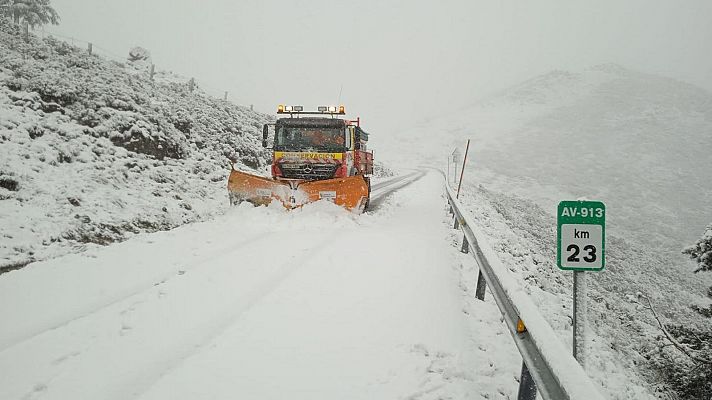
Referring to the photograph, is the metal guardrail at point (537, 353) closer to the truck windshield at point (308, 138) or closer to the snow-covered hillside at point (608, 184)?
the snow-covered hillside at point (608, 184)

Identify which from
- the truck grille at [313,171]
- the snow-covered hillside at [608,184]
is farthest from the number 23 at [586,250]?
the truck grille at [313,171]

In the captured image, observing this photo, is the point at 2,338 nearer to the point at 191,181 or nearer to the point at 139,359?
the point at 139,359

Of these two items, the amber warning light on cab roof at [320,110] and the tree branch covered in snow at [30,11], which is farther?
the tree branch covered in snow at [30,11]

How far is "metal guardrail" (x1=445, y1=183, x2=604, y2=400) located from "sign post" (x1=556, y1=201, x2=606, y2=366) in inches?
18.3

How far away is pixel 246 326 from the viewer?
3797 mm

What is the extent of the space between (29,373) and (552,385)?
3.93m

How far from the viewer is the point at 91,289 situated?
4.66 meters

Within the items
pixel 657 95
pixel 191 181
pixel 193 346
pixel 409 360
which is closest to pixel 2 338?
pixel 193 346

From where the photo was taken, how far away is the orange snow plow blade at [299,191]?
9.43m

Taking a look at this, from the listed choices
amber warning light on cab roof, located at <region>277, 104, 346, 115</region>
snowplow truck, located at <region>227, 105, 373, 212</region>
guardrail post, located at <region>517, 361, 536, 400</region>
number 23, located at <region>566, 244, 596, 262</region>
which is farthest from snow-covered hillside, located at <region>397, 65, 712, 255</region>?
guardrail post, located at <region>517, 361, 536, 400</region>

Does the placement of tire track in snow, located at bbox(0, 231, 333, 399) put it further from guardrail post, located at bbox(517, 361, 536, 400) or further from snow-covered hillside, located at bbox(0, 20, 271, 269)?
snow-covered hillside, located at bbox(0, 20, 271, 269)

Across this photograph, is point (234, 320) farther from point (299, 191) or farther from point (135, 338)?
point (299, 191)

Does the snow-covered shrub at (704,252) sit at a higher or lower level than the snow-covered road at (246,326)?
higher

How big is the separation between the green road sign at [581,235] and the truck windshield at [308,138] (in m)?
7.86
